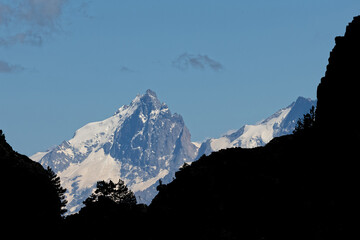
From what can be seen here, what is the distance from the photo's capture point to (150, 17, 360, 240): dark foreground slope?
4606 centimetres

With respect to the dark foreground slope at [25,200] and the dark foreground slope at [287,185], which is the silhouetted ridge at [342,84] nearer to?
the dark foreground slope at [287,185]

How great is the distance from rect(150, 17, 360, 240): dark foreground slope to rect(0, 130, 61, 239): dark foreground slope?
43.7 ft

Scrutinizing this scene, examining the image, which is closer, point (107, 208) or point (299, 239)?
point (299, 239)

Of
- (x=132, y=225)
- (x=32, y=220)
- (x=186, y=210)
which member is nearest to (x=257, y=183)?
(x=186, y=210)

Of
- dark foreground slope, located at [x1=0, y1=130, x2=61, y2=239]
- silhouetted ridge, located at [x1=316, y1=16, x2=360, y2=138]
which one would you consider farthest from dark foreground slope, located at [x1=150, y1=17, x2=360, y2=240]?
dark foreground slope, located at [x1=0, y1=130, x2=61, y2=239]

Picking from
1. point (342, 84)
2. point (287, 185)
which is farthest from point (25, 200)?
point (342, 84)

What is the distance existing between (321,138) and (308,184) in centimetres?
546

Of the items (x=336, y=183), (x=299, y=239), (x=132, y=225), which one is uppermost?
(x=132, y=225)

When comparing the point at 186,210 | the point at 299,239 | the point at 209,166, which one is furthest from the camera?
the point at 209,166

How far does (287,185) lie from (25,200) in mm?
26923

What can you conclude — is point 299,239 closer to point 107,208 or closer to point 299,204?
point 299,204

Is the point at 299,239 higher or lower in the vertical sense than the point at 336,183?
lower

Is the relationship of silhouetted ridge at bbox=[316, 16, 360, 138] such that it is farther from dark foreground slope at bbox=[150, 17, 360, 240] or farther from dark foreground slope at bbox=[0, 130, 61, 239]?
dark foreground slope at bbox=[0, 130, 61, 239]

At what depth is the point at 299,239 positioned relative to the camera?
45094 mm
